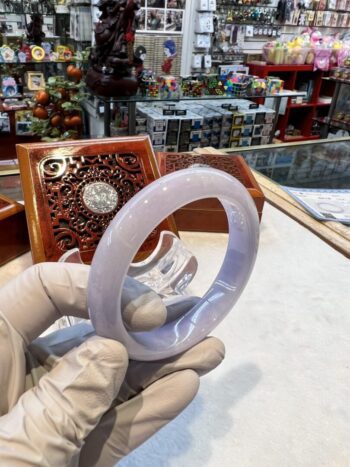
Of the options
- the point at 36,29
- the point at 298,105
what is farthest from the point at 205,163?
the point at 298,105

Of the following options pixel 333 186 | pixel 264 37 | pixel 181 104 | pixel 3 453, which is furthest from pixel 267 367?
pixel 264 37

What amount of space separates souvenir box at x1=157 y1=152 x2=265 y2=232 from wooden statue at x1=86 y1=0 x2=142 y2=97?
0.49m

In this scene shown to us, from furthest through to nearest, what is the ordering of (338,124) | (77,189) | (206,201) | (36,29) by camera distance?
1. (338,124)
2. (36,29)
3. (206,201)
4. (77,189)

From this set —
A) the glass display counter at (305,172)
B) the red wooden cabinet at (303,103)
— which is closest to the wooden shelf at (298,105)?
the red wooden cabinet at (303,103)

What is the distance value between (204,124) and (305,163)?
1.93 feet

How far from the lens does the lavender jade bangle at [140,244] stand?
0.86ft

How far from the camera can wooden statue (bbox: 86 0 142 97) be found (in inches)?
43.5

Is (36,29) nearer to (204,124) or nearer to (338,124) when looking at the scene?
(204,124)

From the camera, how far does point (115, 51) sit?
113cm

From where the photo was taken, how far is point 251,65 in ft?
7.22

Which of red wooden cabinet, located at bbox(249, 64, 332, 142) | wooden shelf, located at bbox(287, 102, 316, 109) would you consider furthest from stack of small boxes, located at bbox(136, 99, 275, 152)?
wooden shelf, located at bbox(287, 102, 316, 109)

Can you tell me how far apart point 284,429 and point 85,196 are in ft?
1.32

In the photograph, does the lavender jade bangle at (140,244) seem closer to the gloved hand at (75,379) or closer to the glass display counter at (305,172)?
the gloved hand at (75,379)

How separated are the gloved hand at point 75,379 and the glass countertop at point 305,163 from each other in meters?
0.75
